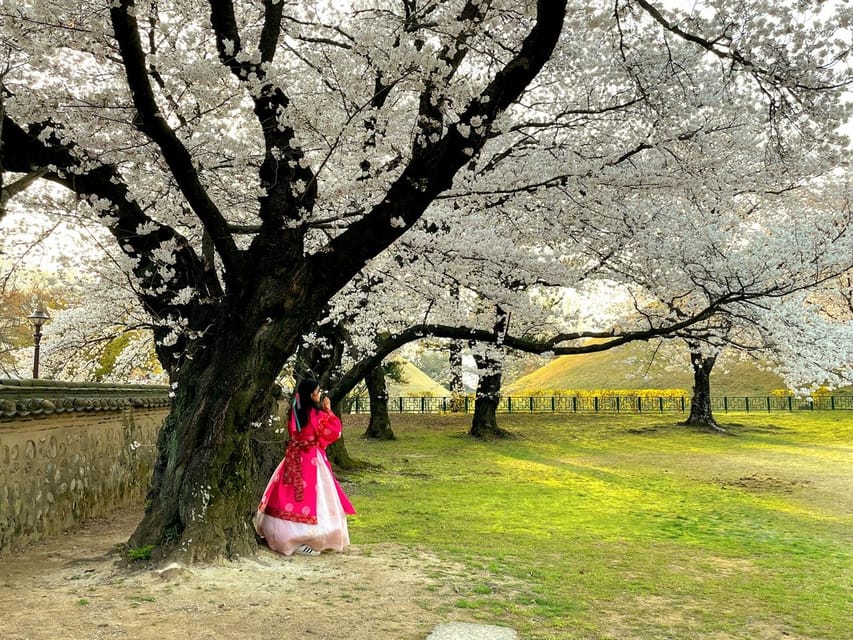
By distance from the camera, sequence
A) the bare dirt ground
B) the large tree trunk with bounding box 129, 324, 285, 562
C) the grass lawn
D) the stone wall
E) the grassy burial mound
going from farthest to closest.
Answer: the grassy burial mound < the stone wall < the large tree trunk with bounding box 129, 324, 285, 562 < the grass lawn < the bare dirt ground

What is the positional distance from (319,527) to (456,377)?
22.8 metres

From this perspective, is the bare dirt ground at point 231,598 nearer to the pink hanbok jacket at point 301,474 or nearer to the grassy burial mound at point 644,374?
the pink hanbok jacket at point 301,474

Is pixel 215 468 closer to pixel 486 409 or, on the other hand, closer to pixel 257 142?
pixel 257 142

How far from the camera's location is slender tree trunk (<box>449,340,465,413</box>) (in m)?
23.4

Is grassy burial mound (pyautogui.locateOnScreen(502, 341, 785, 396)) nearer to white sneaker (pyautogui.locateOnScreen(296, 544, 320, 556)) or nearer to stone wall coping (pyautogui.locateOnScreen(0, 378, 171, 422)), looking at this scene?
stone wall coping (pyautogui.locateOnScreen(0, 378, 171, 422))

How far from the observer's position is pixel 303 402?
7352 millimetres

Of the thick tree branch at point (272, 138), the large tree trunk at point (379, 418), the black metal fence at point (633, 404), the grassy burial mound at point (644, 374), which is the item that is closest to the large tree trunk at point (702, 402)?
the grassy burial mound at point (644, 374)

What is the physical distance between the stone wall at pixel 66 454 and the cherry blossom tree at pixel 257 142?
1.60 meters

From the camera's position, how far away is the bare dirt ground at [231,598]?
4.45 metres

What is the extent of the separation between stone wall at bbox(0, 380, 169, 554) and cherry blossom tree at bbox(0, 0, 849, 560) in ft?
5.24

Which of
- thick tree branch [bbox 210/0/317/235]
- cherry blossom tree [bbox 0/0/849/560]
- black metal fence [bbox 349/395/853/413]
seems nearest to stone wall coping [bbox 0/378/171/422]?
cherry blossom tree [bbox 0/0/849/560]

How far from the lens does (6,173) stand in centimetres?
718

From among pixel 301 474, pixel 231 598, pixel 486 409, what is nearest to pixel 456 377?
pixel 486 409

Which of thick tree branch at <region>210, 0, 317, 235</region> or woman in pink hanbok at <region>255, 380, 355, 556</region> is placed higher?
thick tree branch at <region>210, 0, 317, 235</region>
